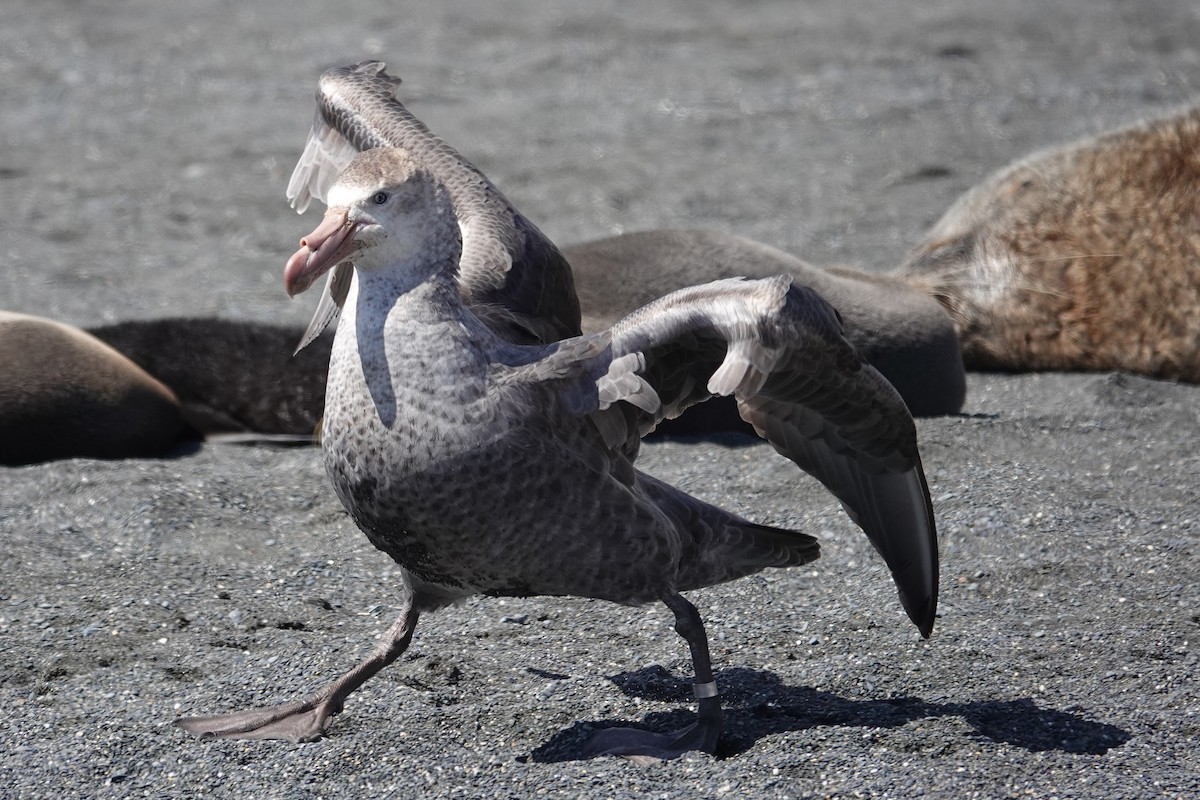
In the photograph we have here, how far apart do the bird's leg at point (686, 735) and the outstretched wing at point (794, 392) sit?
20.4 inches

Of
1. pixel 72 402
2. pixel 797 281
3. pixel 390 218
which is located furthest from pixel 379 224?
Answer: pixel 72 402

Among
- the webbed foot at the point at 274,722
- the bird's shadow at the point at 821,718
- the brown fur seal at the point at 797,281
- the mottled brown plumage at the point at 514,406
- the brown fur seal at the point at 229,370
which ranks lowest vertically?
the brown fur seal at the point at 229,370

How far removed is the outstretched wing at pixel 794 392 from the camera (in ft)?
10.3

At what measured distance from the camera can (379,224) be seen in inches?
129

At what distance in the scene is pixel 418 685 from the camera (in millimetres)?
3777

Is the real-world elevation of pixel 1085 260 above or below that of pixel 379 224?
below

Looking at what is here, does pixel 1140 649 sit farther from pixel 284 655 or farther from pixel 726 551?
pixel 284 655

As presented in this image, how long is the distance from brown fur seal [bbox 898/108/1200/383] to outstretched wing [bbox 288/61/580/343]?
312 centimetres

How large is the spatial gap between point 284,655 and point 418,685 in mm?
412

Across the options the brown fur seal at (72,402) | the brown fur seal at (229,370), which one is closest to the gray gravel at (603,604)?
the brown fur seal at (229,370)

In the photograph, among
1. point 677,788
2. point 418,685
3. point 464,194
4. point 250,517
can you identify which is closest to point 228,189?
point 250,517

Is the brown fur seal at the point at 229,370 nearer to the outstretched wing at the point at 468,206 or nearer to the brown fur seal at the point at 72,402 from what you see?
the brown fur seal at the point at 72,402

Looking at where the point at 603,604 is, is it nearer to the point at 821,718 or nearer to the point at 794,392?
the point at 821,718

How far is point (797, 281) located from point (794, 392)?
2224mm
